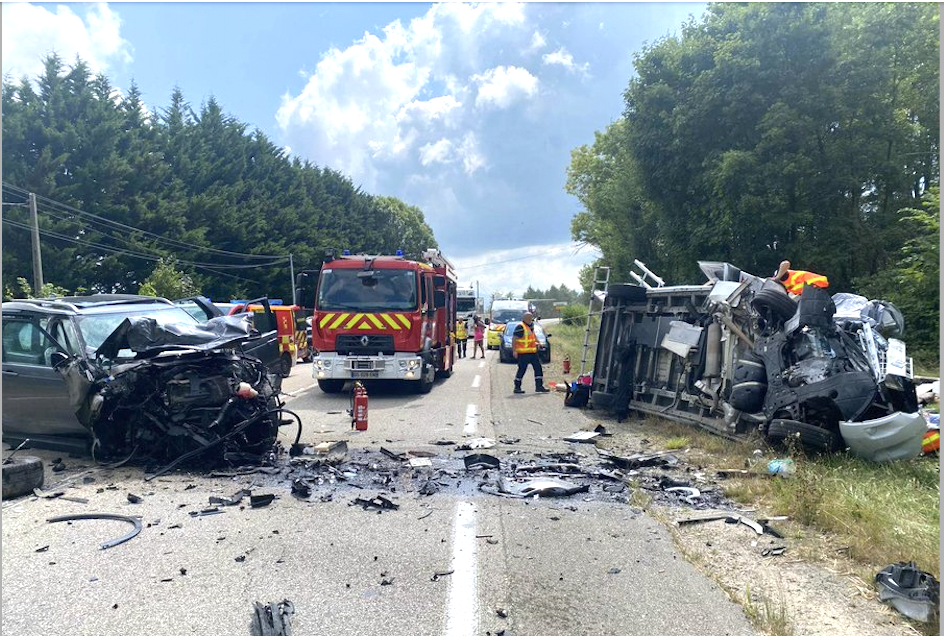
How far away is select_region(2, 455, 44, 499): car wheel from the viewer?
6.54 m

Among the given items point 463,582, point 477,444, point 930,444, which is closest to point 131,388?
point 477,444

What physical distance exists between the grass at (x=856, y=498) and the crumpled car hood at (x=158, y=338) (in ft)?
19.0

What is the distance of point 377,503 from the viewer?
6.39 metres

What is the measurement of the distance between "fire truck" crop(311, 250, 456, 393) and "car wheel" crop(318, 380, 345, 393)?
0.02 meters

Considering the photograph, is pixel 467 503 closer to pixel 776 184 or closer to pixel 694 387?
pixel 694 387

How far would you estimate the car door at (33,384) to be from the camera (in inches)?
310

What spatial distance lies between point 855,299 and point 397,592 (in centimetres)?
740

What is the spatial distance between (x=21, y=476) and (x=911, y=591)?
7157mm

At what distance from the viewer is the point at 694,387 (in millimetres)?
10328

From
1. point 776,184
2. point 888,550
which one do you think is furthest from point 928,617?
point 776,184

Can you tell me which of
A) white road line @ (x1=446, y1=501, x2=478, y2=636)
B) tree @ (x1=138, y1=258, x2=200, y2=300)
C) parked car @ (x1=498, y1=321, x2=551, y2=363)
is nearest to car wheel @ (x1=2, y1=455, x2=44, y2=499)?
white road line @ (x1=446, y1=501, x2=478, y2=636)

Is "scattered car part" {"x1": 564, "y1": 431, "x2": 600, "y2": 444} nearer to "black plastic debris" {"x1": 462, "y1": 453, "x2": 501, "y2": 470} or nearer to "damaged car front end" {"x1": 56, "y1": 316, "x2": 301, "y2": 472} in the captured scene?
"black plastic debris" {"x1": 462, "y1": 453, "x2": 501, "y2": 470}

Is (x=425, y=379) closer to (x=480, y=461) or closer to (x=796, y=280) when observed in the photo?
(x=480, y=461)

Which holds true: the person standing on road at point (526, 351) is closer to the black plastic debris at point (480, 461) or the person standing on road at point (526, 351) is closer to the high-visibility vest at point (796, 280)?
the high-visibility vest at point (796, 280)
